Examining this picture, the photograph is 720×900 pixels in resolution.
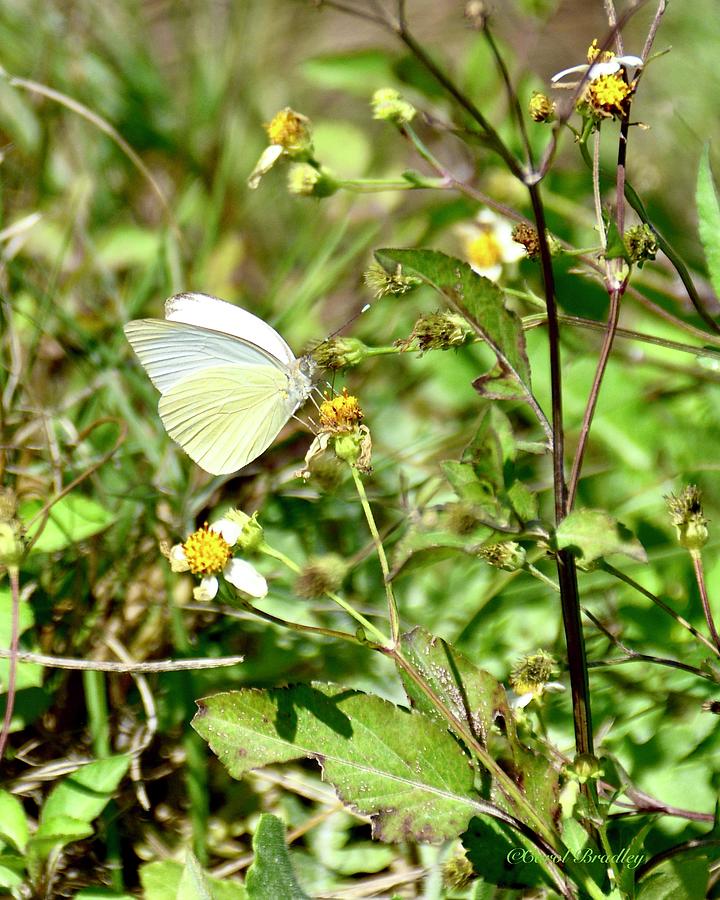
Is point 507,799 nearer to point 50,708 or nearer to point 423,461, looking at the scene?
point 50,708

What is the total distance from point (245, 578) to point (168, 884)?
0.48m

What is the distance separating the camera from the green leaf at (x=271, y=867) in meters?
1.00

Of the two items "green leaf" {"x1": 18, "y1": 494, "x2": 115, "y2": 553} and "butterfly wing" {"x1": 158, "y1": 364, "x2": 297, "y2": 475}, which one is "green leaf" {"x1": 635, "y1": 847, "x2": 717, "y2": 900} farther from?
"green leaf" {"x1": 18, "y1": 494, "x2": 115, "y2": 553}

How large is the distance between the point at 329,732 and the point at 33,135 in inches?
81.3

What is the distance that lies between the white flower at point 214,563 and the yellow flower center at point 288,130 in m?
0.58

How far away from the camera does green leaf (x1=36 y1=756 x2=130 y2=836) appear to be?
1.19m

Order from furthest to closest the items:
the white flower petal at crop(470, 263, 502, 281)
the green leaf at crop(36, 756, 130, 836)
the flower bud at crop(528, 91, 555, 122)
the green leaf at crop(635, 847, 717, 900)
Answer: the white flower petal at crop(470, 263, 502, 281) < the green leaf at crop(36, 756, 130, 836) < the flower bud at crop(528, 91, 555, 122) < the green leaf at crop(635, 847, 717, 900)

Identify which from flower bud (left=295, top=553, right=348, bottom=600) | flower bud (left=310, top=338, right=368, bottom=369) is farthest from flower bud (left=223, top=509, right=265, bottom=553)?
flower bud (left=310, top=338, right=368, bottom=369)

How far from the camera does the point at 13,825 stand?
3.79ft

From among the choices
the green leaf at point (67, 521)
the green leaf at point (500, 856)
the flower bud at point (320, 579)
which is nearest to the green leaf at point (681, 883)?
the green leaf at point (500, 856)

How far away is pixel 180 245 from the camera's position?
212 centimetres

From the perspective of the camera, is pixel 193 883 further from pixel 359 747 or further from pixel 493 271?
pixel 493 271

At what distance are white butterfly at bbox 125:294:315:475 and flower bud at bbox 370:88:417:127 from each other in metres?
0.38

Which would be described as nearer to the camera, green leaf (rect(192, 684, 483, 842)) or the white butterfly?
green leaf (rect(192, 684, 483, 842))
